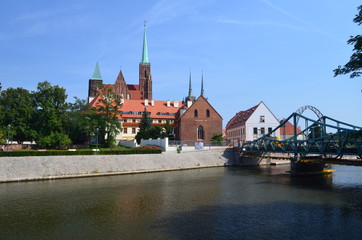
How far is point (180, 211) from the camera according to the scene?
19922 millimetres

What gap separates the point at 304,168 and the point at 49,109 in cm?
4416

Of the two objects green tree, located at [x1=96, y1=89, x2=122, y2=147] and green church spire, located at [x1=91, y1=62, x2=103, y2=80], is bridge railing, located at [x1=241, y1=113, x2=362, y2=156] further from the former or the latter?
green church spire, located at [x1=91, y1=62, x2=103, y2=80]

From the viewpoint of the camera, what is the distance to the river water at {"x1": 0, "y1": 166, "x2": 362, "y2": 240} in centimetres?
1555

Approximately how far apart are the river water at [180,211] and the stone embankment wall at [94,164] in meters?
3.34

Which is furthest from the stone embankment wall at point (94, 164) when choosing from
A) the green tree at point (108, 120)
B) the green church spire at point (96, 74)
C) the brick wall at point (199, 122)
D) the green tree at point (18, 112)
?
the green church spire at point (96, 74)

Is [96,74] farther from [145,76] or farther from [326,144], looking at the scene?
[326,144]

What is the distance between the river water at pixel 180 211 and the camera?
15.6m

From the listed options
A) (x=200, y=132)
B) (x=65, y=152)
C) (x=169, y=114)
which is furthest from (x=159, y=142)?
(x=169, y=114)

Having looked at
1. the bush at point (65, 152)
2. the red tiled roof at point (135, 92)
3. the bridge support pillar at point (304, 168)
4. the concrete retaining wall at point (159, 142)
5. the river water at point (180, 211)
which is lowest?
the river water at point (180, 211)

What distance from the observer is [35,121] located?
54906mm

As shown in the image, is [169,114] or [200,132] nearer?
[200,132]

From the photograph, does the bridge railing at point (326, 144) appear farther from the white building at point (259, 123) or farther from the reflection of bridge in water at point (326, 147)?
the white building at point (259, 123)

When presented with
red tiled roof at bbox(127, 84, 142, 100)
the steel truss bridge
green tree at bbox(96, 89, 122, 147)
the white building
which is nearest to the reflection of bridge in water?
the steel truss bridge

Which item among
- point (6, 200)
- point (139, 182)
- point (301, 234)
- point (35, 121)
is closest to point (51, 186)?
point (6, 200)
